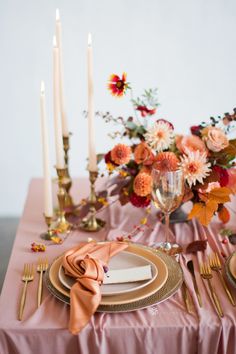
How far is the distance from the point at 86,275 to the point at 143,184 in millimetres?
397

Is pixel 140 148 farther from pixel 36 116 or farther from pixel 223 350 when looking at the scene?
pixel 36 116

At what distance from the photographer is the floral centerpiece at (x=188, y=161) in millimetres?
1431

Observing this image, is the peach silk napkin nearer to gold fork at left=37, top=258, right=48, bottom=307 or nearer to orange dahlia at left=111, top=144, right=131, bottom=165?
gold fork at left=37, top=258, right=48, bottom=307

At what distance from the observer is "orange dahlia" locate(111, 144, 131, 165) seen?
149cm

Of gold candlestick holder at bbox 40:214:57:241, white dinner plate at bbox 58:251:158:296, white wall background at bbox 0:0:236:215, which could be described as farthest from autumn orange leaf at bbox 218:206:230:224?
white wall background at bbox 0:0:236:215

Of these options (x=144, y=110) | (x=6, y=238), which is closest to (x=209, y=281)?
(x=144, y=110)

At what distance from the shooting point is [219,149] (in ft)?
4.75

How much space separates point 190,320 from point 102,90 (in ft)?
6.03

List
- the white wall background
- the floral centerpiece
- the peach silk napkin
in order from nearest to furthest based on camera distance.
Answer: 1. the peach silk napkin
2. the floral centerpiece
3. the white wall background

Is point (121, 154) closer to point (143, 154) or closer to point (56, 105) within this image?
point (143, 154)

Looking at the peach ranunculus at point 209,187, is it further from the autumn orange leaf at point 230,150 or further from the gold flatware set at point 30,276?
the gold flatware set at point 30,276

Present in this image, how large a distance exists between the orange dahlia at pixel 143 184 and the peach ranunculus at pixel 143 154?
5 cm

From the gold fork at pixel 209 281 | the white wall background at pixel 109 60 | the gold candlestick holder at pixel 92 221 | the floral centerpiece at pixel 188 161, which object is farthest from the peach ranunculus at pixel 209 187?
the white wall background at pixel 109 60

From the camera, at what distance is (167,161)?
1.44m
